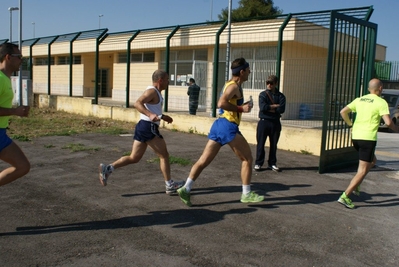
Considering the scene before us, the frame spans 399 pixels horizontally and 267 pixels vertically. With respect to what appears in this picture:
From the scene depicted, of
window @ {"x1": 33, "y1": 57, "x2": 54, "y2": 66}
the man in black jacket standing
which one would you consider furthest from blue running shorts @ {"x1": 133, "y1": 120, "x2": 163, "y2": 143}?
window @ {"x1": 33, "y1": 57, "x2": 54, "y2": 66}

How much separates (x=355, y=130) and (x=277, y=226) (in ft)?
6.47

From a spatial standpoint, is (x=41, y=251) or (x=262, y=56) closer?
(x=41, y=251)

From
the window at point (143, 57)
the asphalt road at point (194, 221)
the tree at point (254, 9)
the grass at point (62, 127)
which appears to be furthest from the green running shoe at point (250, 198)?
the tree at point (254, 9)

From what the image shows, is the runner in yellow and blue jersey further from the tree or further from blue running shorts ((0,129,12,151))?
the tree

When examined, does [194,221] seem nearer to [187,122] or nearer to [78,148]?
[78,148]

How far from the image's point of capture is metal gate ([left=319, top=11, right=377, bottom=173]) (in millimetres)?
7582

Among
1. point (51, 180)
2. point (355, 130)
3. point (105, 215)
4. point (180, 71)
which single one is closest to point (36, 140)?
point (51, 180)

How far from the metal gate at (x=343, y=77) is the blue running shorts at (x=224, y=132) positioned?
283 centimetres

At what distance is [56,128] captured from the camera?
13469 millimetres

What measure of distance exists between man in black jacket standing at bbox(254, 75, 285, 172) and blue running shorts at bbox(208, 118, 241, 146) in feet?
7.85

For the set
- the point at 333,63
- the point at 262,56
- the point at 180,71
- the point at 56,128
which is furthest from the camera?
the point at 180,71

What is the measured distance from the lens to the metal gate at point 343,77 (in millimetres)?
7582

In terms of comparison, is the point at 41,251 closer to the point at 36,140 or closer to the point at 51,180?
the point at 51,180

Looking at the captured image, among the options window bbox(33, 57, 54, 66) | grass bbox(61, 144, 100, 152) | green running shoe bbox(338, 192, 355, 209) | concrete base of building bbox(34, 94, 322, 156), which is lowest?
green running shoe bbox(338, 192, 355, 209)
